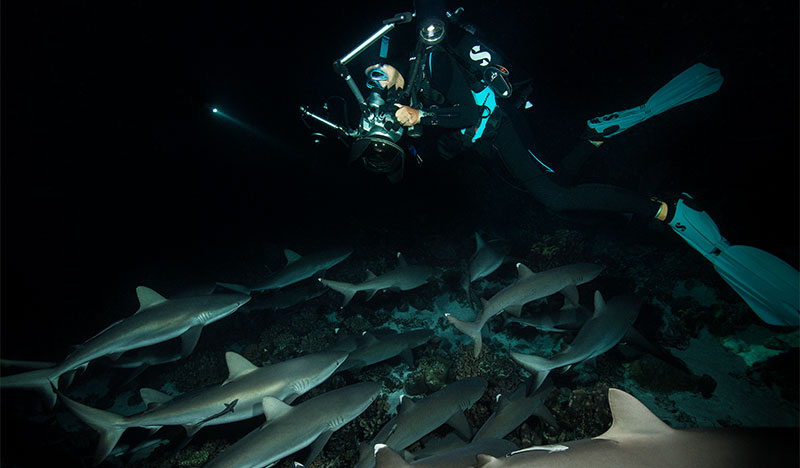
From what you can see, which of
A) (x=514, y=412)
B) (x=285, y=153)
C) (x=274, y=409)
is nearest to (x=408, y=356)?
(x=514, y=412)

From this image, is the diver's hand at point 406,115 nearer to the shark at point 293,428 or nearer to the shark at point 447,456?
the shark at point 293,428

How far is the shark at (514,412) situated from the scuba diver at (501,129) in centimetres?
400

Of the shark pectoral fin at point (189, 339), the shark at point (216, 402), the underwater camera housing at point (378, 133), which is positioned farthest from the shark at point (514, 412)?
the shark pectoral fin at point (189, 339)

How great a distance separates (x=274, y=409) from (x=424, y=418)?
2018 millimetres

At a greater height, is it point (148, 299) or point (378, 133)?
point (378, 133)

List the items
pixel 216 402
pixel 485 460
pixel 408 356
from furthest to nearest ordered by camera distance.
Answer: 1. pixel 408 356
2. pixel 216 402
3. pixel 485 460

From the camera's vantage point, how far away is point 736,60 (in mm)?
11422

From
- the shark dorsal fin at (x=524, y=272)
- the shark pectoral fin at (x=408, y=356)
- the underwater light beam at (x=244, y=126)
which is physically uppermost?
the underwater light beam at (x=244, y=126)

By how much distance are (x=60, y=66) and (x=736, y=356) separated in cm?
3273

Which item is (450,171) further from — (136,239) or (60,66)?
(136,239)

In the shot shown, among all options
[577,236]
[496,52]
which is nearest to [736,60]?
[577,236]

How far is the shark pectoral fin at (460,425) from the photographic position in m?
3.94

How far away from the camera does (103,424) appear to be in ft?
13.3

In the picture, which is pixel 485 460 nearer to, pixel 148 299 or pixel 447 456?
pixel 447 456
